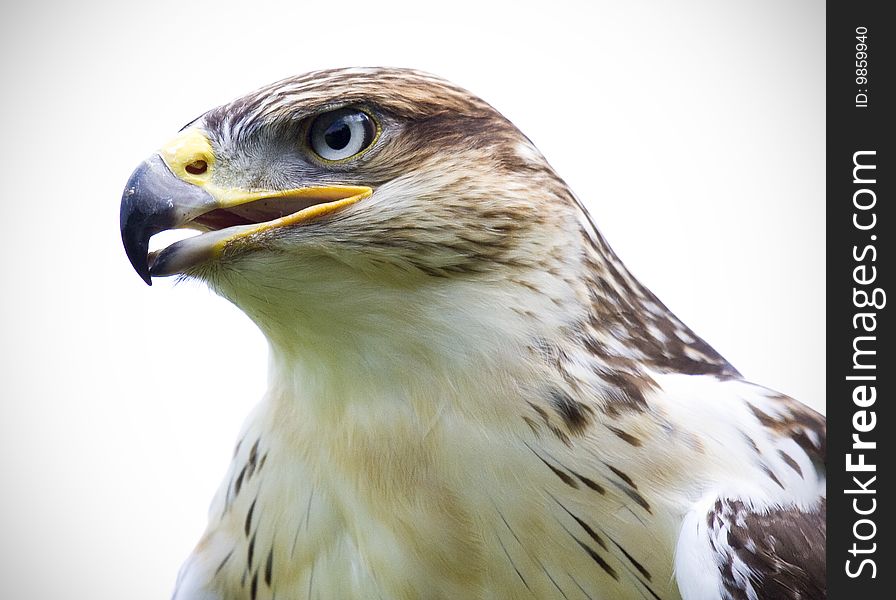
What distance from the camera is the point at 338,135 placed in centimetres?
203

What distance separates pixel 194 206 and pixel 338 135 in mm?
323

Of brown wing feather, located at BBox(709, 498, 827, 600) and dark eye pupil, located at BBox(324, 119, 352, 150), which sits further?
dark eye pupil, located at BBox(324, 119, 352, 150)

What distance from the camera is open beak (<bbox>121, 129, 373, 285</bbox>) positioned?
6.11 ft

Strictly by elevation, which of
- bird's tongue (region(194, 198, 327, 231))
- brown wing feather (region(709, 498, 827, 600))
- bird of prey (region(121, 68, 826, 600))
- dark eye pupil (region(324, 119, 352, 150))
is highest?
dark eye pupil (region(324, 119, 352, 150))

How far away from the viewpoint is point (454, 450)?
1993 millimetres

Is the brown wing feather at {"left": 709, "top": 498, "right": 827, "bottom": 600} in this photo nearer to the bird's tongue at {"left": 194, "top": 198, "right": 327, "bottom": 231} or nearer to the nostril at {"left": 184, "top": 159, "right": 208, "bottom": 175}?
the bird's tongue at {"left": 194, "top": 198, "right": 327, "bottom": 231}

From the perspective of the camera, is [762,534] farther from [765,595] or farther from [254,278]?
[254,278]

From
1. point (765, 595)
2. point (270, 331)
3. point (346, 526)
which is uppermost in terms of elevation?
point (270, 331)
